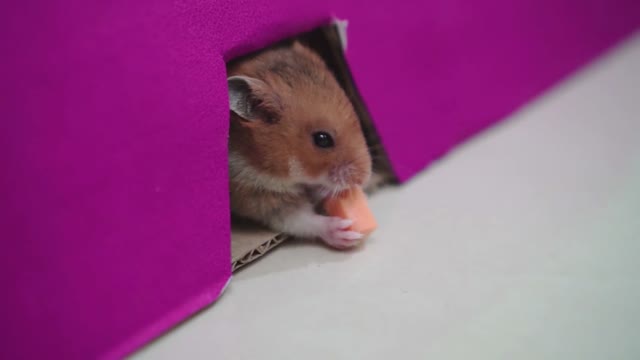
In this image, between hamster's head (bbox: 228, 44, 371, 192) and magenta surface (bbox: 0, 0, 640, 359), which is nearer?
magenta surface (bbox: 0, 0, 640, 359)

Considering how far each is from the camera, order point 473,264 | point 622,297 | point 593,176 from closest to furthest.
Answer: point 622,297, point 473,264, point 593,176

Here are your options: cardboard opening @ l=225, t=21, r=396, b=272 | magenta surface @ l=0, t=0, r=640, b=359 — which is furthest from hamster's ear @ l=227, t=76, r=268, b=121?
cardboard opening @ l=225, t=21, r=396, b=272

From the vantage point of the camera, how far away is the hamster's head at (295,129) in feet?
7.32

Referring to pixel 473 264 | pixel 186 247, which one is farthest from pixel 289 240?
pixel 473 264

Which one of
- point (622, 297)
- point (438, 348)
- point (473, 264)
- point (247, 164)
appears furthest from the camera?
point (247, 164)

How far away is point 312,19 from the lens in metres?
2.36

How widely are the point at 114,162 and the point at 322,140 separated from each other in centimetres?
78

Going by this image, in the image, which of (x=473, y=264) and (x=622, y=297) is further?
(x=473, y=264)

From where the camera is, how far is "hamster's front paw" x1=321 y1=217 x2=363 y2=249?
7.38 feet

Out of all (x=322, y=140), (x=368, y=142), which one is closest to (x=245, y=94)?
(x=322, y=140)

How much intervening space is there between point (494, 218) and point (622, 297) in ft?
2.01

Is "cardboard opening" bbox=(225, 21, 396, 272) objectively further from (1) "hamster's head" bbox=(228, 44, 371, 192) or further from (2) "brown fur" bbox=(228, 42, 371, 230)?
(1) "hamster's head" bbox=(228, 44, 371, 192)

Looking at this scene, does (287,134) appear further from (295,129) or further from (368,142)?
(368,142)

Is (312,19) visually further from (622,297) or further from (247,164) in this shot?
(622,297)
